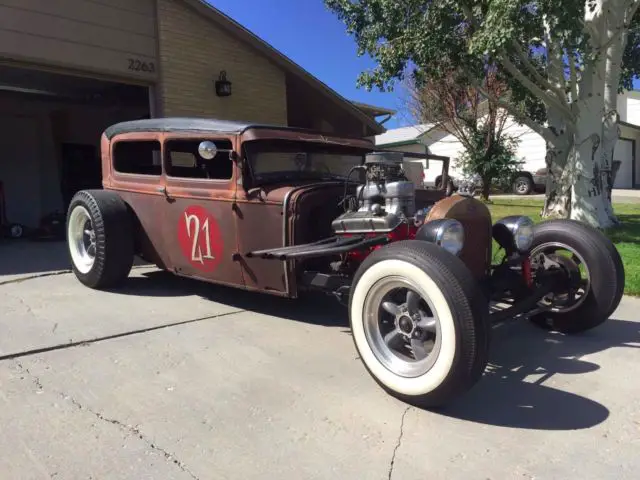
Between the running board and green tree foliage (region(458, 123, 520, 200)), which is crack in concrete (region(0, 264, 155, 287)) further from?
green tree foliage (region(458, 123, 520, 200))

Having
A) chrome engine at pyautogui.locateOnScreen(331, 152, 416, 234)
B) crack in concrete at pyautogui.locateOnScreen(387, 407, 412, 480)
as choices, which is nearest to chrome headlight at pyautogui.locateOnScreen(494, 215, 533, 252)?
chrome engine at pyautogui.locateOnScreen(331, 152, 416, 234)

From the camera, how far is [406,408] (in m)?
2.93

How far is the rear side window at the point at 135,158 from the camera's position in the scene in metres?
5.53

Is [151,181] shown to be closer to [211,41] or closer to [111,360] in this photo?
[111,360]

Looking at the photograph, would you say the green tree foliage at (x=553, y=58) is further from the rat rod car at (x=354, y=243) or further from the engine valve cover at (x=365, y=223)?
the engine valve cover at (x=365, y=223)

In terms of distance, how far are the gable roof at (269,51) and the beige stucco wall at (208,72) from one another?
0.48ft

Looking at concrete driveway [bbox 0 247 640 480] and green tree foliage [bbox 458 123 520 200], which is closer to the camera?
concrete driveway [bbox 0 247 640 480]

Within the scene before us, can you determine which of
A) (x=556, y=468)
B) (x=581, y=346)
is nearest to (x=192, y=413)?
(x=556, y=468)

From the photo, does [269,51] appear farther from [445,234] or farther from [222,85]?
[445,234]

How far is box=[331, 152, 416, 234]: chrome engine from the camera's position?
3656mm

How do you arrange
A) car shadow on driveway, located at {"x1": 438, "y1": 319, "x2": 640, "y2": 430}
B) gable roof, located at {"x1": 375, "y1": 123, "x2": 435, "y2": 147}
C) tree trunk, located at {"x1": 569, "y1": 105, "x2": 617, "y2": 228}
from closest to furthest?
car shadow on driveway, located at {"x1": 438, "y1": 319, "x2": 640, "y2": 430} < tree trunk, located at {"x1": 569, "y1": 105, "x2": 617, "y2": 228} < gable roof, located at {"x1": 375, "y1": 123, "x2": 435, "y2": 147}

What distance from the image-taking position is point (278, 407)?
2.94 meters

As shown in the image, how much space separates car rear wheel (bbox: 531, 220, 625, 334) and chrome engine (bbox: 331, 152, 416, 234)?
1.23 m

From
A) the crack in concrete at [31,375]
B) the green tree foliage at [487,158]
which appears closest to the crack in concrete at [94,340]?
the crack in concrete at [31,375]
